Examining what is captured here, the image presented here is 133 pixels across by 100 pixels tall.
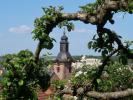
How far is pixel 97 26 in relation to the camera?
5855mm

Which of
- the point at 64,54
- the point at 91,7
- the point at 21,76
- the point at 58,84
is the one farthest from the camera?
the point at 64,54

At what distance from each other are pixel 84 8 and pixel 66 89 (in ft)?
3.39

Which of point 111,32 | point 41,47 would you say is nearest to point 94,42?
point 111,32

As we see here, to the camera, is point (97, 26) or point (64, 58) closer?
point (97, 26)

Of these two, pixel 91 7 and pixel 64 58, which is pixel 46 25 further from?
pixel 64 58

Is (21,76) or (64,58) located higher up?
(64,58)

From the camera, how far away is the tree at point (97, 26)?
5555mm

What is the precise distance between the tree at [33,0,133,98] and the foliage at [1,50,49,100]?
141mm

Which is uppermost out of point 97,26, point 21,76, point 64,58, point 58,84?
point 64,58

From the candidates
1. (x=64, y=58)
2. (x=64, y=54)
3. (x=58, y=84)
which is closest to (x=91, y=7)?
(x=58, y=84)

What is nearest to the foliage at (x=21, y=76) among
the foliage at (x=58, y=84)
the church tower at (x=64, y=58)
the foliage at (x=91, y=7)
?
the foliage at (x=58, y=84)

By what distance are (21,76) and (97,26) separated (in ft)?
3.61

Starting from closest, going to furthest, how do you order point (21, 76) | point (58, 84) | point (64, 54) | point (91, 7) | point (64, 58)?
point (91, 7) < point (21, 76) < point (58, 84) < point (64, 54) < point (64, 58)

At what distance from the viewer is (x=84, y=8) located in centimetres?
573
